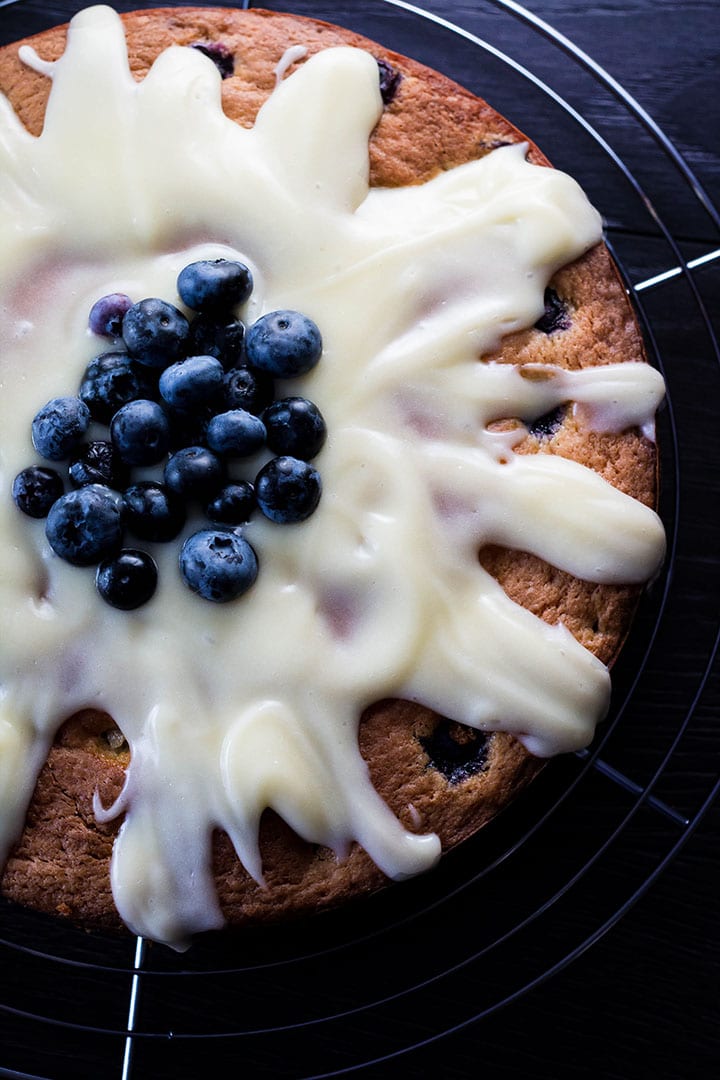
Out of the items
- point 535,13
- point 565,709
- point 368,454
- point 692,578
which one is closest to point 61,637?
point 368,454

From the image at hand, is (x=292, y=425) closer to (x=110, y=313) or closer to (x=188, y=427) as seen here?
(x=188, y=427)

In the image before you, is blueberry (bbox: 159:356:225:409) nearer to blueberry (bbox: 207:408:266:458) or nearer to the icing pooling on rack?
blueberry (bbox: 207:408:266:458)

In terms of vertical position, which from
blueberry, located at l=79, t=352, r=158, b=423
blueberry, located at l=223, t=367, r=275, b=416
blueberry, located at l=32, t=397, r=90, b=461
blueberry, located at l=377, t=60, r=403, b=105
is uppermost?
blueberry, located at l=377, t=60, r=403, b=105

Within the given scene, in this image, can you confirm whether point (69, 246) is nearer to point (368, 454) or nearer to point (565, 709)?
point (368, 454)

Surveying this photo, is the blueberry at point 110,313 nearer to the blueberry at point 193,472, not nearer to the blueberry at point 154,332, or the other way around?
the blueberry at point 154,332

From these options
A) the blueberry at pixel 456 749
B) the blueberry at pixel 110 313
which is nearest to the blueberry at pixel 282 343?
the blueberry at pixel 110 313

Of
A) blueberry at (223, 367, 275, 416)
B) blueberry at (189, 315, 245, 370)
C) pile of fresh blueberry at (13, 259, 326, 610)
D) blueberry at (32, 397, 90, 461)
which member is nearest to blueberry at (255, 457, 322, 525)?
pile of fresh blueberry at (13, 259, 326, 610)

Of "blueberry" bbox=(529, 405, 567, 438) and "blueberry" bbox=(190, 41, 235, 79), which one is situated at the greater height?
"blueberry" bbox=(190, 41, 235, 79)
